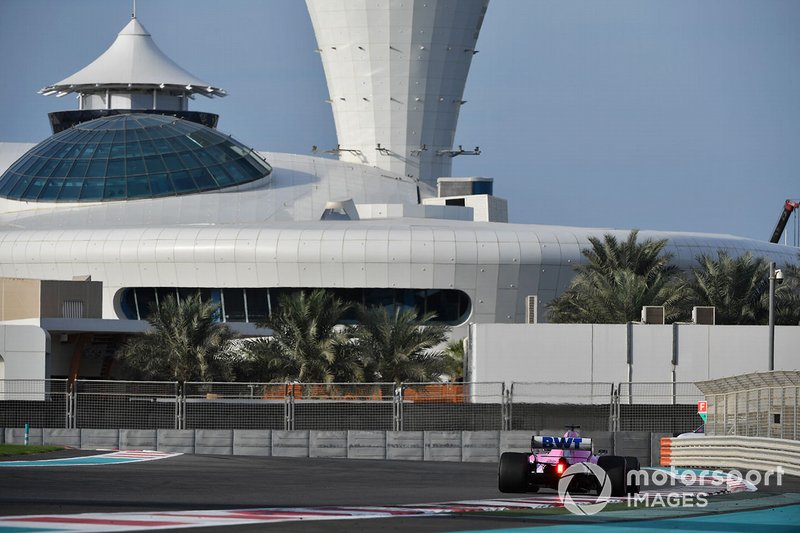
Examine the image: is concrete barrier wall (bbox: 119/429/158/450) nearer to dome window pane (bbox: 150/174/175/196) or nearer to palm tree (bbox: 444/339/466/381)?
palm tree (bbox: 444/339/466/381)

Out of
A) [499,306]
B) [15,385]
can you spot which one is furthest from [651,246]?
[15,385]

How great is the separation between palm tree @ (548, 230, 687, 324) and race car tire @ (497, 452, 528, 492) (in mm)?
31493

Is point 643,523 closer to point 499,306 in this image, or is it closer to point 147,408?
point 147,408

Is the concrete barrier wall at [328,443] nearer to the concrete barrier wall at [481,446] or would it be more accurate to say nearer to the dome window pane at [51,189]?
the concrete barrier wall at [481,446]

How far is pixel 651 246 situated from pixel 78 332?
913 inches

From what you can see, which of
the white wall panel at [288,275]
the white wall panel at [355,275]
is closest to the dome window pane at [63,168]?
the white wall panel at [288,275]

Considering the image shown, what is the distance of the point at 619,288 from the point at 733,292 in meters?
8.19

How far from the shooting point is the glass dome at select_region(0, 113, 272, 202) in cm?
8319

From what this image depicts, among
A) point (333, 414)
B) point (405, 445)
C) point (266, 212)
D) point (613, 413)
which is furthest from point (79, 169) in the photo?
point (613, 413)

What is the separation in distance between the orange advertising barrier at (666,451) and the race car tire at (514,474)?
11347mm

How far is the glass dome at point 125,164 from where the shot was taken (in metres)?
83.2

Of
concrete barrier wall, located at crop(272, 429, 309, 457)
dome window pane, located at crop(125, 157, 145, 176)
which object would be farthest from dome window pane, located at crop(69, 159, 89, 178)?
concrete barrier wall, located at crop(272, 429, 309, 457)

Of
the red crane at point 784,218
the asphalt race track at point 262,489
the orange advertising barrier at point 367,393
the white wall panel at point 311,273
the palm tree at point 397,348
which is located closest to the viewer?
the asphalt race track at point 262,489

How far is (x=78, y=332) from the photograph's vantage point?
2322 inches
